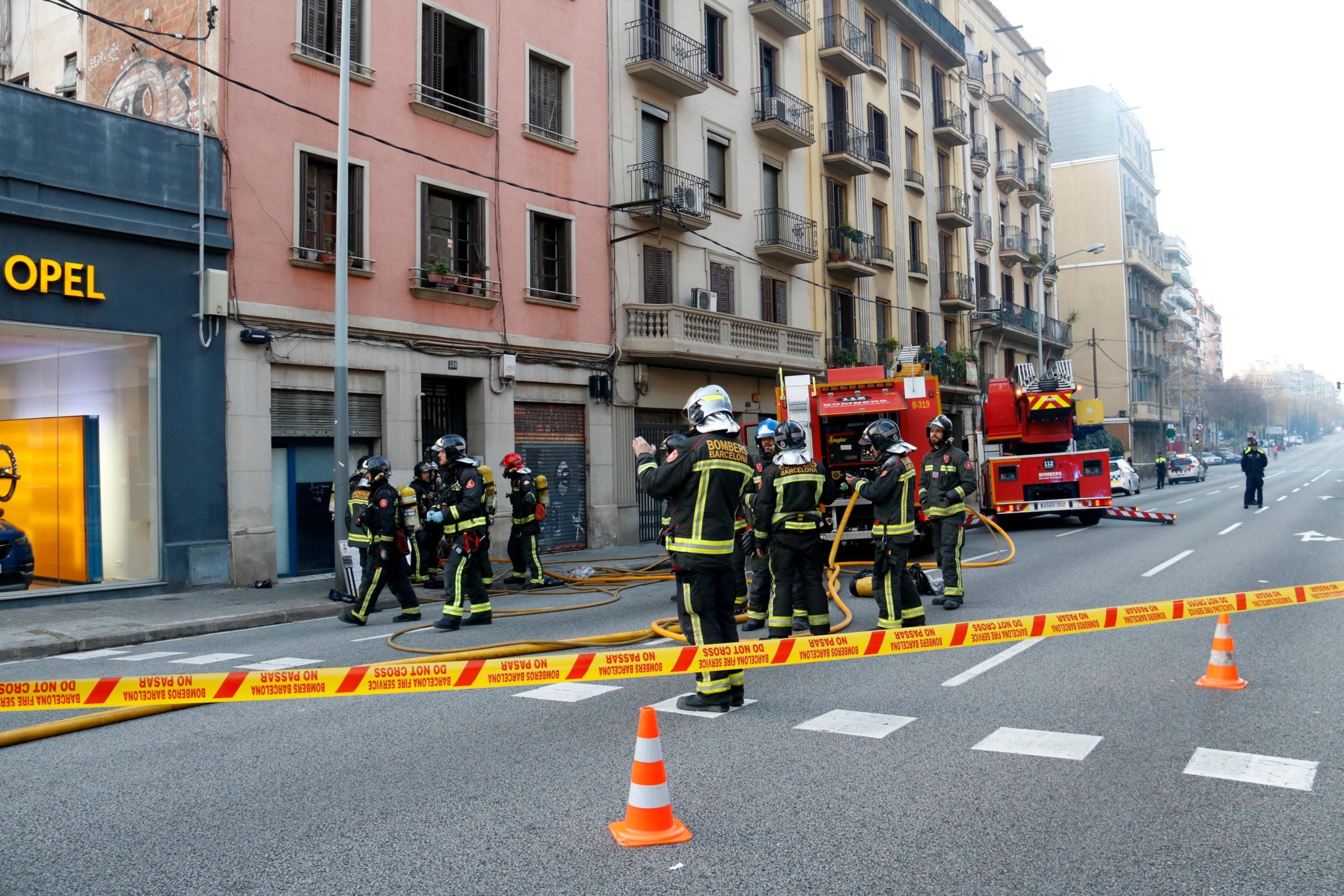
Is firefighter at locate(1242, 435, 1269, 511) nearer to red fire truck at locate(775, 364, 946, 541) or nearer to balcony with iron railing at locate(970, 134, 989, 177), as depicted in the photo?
red fire truck at locate(775, 364, 946, 541)

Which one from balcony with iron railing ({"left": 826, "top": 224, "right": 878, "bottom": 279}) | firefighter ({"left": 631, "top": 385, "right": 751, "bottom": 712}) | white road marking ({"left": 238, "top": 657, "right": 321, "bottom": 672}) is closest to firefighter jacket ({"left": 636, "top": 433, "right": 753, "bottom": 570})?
firefighter ({"left": 631, "top": 385, "right": 751, "bottom": 712})

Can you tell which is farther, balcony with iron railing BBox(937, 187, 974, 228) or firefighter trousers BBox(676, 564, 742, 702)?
balcony with iron railing BBox(937, 187, 974, 228)

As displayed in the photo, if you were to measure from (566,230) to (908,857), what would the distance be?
55.5ft

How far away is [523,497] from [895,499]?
5653mm

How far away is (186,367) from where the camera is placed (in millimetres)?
13391

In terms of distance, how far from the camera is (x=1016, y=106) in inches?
1674

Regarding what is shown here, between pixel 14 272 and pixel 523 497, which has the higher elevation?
pixel 14 272

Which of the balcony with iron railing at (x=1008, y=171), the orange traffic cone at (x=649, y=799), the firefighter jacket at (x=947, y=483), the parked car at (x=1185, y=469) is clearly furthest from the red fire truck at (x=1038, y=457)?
the parked car at (x=1185, y=469)

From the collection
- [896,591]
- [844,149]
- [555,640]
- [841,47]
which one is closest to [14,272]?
[555,640]

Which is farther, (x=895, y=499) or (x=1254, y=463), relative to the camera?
(x=1254, y=463)

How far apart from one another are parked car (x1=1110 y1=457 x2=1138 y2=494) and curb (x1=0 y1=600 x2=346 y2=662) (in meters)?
30.9

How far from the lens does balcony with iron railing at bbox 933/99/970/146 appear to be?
35.2 meters

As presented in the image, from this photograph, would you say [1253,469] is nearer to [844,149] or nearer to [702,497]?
[844,149]

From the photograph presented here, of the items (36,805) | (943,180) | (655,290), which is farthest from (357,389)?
(943,180)
